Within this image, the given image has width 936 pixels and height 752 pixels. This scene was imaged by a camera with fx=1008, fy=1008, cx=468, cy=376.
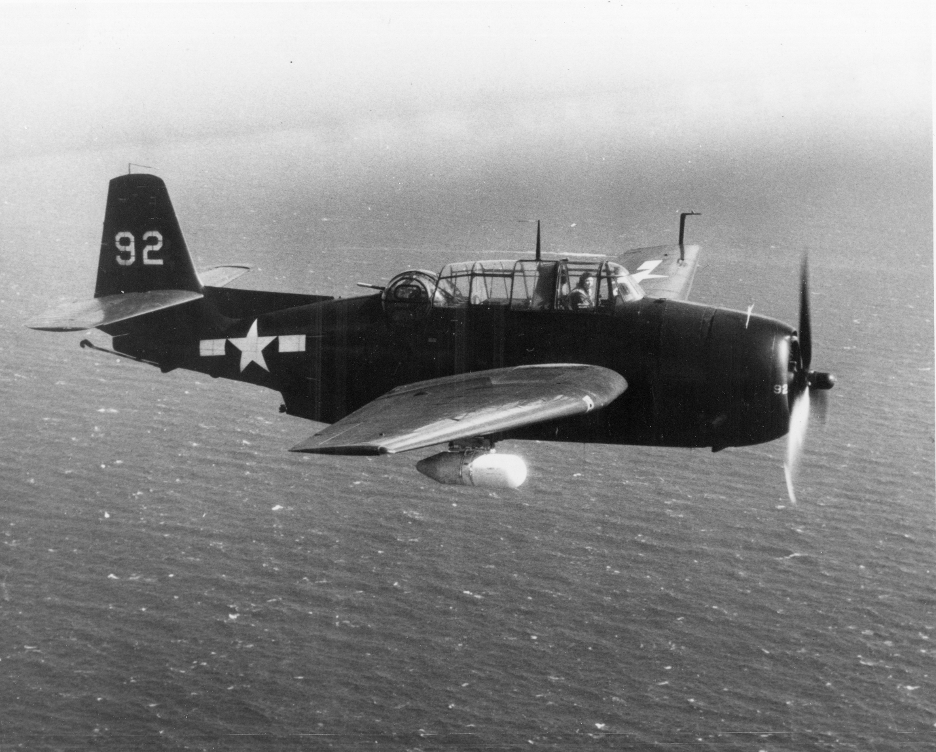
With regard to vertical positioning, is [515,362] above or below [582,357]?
below

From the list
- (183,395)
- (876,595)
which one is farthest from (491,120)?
(183,395)

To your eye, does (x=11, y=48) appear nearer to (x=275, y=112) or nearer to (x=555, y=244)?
(x=275, y=112)

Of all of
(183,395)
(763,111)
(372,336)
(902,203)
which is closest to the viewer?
(372,336)

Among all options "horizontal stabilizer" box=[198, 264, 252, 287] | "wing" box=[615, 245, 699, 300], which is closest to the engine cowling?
"wing" box=[615, 245, 699, 300]

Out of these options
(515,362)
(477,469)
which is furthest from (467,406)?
(515,362)

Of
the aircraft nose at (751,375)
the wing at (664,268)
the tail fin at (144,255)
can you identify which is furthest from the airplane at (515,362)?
the wing at (664,268)

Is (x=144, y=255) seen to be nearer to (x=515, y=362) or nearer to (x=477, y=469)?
(x=515, y=362)

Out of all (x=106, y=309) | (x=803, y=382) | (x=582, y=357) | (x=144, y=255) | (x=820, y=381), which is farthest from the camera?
(x=144, y=255)

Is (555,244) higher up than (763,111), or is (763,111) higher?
(763,111)
